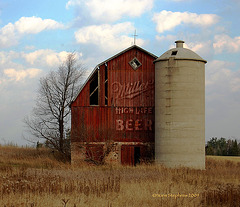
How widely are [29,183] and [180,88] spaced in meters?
13.3

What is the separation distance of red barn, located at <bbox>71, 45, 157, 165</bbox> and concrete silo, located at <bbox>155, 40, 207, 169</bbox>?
2545 mm

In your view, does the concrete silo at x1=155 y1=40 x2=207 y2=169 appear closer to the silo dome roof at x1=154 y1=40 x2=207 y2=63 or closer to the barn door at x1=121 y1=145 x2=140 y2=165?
the silo dome roof at x1=154 y1=40 x2=207 y2=63

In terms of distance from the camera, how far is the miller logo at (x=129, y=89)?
27.0m

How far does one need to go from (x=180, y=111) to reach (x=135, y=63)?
19.0ft

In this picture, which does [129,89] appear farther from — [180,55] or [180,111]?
[180,111]

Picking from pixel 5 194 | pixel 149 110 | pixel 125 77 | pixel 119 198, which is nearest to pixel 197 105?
pixel 149 110

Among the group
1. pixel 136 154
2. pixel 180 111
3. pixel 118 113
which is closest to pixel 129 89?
pixel 118 113

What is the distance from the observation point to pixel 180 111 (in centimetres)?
2359

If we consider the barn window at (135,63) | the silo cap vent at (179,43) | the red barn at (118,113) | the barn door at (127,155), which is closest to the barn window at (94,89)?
the red barn at (118,113)

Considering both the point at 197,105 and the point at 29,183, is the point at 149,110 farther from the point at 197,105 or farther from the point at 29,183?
the point at 29,183

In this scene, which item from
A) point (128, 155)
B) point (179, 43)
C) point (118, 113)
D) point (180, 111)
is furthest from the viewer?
point (118, 113)

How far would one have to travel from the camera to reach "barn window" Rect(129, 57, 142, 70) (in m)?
27.3

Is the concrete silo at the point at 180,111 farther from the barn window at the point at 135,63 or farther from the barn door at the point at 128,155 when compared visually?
the barn window at the point at 135,63

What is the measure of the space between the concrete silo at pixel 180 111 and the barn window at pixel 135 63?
9.99 ft
